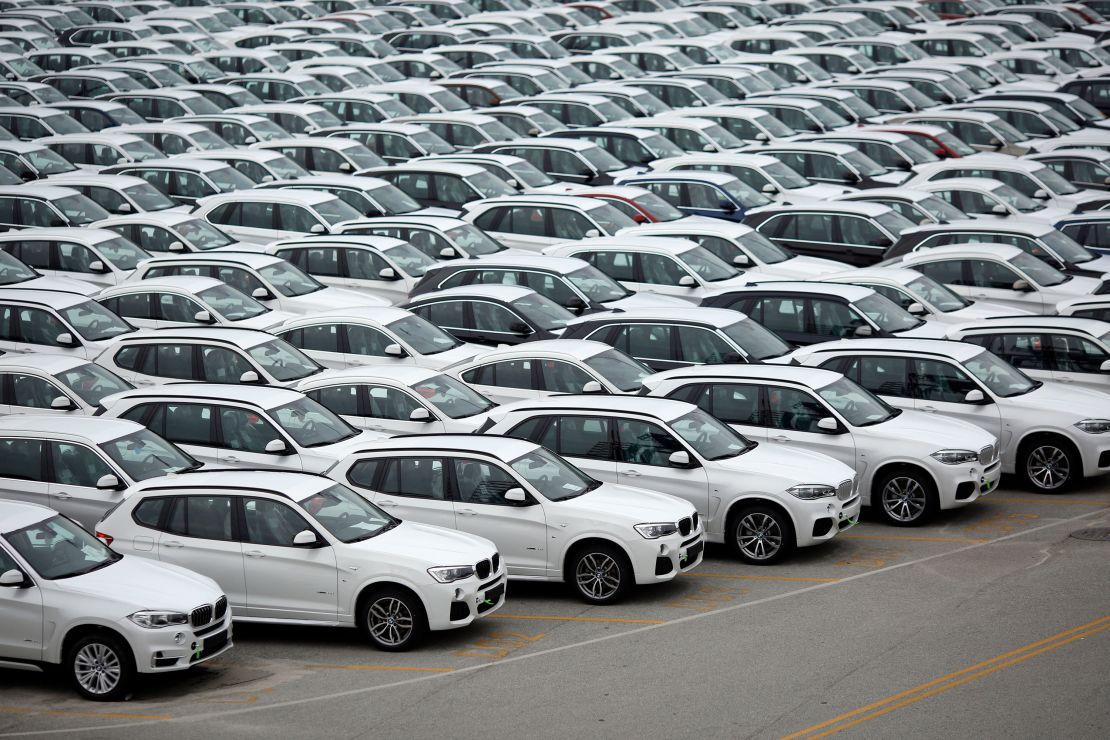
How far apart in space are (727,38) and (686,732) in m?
39.9

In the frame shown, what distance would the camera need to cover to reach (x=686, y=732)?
11.3 metres

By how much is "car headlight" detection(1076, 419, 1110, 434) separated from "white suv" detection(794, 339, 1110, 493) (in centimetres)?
1

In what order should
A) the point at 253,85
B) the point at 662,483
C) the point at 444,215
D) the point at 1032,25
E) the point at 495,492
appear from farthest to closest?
the point at 1032,25 → the point at 253,85 → the point at 444,215 → the point at 662,483 → the point at 495,492

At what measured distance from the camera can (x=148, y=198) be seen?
28.8 metres

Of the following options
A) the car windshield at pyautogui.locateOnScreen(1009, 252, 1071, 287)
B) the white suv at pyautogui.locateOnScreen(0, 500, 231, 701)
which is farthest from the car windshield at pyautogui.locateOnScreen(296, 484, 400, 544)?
the car windshield at pyautogui.locateOnScreen(1009, 252, 1071, 287)

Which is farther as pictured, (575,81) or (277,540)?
(575,81)

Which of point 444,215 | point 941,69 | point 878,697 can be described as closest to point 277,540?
point 878,697

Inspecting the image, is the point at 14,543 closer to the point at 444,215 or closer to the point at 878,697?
the point at 878,697

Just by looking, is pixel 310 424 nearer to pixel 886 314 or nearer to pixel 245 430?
pixel 245 430

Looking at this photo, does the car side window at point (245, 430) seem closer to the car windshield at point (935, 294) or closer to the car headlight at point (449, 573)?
the car headlight at point (449, 573)

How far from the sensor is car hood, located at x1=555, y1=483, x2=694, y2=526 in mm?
14477

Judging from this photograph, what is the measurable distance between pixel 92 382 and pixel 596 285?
26.6 feet

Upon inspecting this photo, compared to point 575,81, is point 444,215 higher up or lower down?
lower down

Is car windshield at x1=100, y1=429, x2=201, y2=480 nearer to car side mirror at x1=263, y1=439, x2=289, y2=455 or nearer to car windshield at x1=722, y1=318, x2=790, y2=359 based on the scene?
car side mirror at x1=263, y1=439, x2=289, y2=455
